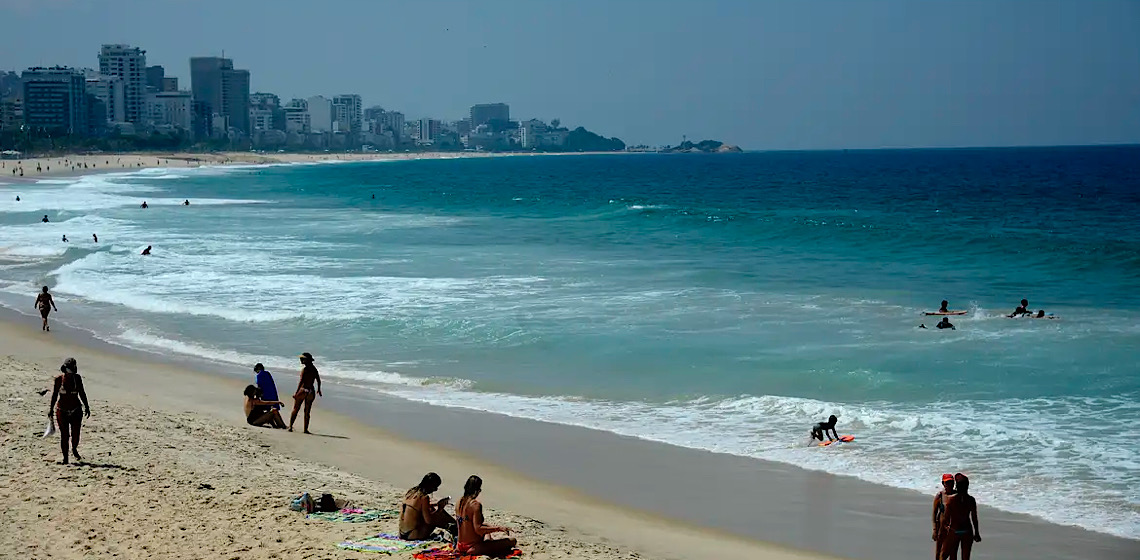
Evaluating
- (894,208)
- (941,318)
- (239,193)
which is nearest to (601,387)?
(941,318)

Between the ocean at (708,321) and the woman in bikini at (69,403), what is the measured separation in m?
5.84

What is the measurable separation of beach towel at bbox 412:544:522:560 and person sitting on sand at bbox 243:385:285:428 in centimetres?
589

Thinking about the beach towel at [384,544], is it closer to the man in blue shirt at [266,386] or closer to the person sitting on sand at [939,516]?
the person sitting on sand at [939,516]

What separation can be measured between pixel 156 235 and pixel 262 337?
23870 millimetres

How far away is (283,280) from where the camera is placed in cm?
2964

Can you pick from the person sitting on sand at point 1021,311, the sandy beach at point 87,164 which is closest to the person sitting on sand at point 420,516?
the person sitting on sand at point 1021,311

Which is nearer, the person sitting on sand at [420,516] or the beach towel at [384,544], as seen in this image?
the beach towel at [384,544]

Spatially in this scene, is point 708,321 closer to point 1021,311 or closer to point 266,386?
point 1021,311

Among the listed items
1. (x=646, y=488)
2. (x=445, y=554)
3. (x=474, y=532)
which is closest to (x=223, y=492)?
(x=445, y=554)

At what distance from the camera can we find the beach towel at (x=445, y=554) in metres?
9.16

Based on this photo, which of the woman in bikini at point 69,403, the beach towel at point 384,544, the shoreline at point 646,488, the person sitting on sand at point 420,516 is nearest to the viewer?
the beach towel at point 384,544

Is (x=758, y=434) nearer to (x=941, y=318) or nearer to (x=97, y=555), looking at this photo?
(x=97, y=555)

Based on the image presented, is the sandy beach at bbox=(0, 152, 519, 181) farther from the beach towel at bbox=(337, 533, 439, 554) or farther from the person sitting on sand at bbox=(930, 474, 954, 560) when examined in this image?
the person sitting on sand at bbox=(930, 474, 954, 560)

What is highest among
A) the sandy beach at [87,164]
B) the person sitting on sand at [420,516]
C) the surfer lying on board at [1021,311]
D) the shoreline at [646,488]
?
the sandy beach at [87,164]
